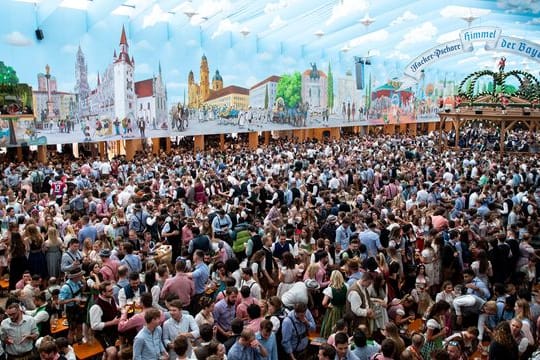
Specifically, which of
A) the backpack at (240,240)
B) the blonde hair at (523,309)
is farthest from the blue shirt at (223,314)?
the blonde hair at (523,309)

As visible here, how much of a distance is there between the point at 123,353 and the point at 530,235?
227 inches

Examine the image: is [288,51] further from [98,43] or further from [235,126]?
[98,43]

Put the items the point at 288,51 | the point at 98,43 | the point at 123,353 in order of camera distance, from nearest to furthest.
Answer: the point at 123,353
the point at 98,43
the point at 288,51

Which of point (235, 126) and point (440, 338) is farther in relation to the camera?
point (235, 126)

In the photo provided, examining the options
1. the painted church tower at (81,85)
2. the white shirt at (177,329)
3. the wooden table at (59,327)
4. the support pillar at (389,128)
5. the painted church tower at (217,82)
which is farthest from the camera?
the support pillar at (389,128)

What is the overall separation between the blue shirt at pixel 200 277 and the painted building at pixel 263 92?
21483 mm

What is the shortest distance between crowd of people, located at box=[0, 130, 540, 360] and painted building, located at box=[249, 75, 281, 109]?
16186mm

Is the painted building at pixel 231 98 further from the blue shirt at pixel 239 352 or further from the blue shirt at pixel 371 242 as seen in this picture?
the blue shirt at pixel 239 352

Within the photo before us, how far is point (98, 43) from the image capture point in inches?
757

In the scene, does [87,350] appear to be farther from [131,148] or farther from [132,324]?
[131,148]

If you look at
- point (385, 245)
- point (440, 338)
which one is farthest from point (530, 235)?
point (440, 338)

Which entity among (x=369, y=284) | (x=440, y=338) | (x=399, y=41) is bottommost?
(x=440, y=338)

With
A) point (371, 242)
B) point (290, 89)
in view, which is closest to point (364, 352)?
point (371, 242)

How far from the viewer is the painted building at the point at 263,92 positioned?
26.5 m
